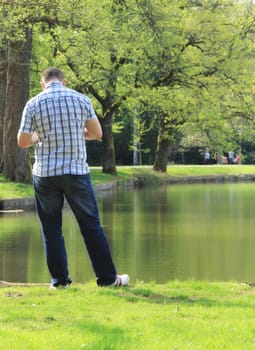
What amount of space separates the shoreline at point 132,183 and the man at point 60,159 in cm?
1117

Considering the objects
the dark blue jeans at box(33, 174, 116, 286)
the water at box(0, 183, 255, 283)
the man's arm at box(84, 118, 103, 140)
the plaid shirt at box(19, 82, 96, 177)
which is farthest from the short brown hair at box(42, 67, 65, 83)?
the water at box(0, 183, 255, 283)

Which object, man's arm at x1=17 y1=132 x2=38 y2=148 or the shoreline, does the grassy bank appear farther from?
man's arm at x1=17 y1=132 x2=38 y2=148

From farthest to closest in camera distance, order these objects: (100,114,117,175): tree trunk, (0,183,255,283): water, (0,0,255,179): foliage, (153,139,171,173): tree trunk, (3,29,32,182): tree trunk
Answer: (153,139,171,173): tree trunk
(100,114,117,175): tree trunk
(0,0,255,179): foliage
(3,29,32,182): tree trunk
(0,183,255,283): water

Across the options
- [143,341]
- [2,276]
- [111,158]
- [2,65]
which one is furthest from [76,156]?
[111,158]

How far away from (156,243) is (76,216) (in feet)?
19.7

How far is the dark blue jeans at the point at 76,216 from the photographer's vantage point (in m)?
6.23

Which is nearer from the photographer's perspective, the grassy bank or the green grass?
the green grass

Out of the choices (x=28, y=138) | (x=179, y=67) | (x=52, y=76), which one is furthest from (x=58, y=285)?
(x=179, y=67)

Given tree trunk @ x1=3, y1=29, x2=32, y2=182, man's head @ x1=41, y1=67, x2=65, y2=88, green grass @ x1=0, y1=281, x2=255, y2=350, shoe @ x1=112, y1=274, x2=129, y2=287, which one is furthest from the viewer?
tree trunk @ x1=3, y1=29, x2=32, y2=182

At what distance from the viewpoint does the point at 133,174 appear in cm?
3366

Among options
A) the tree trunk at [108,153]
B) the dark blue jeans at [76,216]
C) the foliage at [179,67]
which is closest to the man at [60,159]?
the dark blue jeans at [76,216]

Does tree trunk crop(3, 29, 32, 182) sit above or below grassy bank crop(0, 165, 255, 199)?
above

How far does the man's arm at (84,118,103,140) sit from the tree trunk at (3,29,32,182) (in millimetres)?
14914

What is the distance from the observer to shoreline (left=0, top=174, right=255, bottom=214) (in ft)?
59.1
